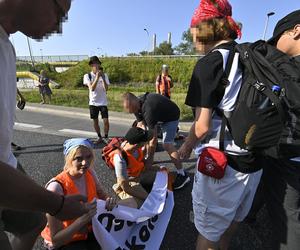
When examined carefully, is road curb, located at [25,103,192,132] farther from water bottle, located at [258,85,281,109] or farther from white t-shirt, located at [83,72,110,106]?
water bottle, located at [258,85,281,109]

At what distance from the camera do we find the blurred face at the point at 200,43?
1812mm

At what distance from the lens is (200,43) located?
1844 millimetres

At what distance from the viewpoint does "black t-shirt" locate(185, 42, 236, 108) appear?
1.64 metres

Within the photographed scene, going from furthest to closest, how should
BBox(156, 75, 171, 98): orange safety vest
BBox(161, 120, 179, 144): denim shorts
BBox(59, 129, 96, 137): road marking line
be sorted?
BBox(156, 75, 171, 98): orange safety vest
BBox(59, 129, 96, 137): road marking line
BBox(161, 120, 179, 144): denim shorts

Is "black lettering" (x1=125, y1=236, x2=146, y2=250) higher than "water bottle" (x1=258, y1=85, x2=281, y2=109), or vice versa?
"water bottle" (x1=258, y1=85, x2=281, y2=109)

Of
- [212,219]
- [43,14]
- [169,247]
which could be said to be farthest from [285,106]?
[169,247]

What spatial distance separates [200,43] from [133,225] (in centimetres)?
152

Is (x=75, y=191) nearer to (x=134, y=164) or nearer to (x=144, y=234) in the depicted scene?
(x=144, y=234)

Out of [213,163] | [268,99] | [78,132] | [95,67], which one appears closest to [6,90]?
[213,163]

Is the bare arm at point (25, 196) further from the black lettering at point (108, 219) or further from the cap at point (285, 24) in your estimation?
the cap at point (285, 24)

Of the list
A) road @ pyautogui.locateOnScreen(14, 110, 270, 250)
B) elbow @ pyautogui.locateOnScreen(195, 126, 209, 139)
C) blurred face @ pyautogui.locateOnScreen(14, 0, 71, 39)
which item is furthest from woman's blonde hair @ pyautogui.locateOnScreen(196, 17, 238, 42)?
road @ pyautogui.locateOnScreen(14, 110, 270, 250)

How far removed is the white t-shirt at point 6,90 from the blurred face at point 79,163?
1.05 metres

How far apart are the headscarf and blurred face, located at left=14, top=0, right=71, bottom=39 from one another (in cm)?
87

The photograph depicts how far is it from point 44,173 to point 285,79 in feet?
11.7
